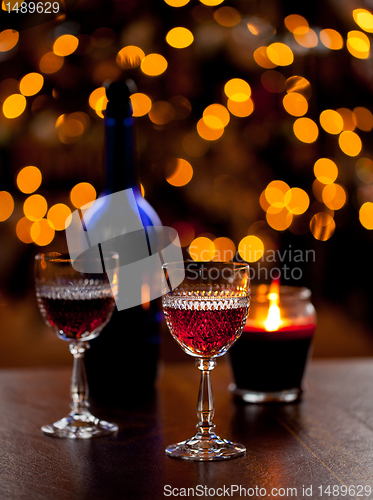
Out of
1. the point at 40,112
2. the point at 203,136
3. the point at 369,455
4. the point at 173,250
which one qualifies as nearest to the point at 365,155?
the point at 203,136

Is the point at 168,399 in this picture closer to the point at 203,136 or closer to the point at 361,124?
the point at 203,136

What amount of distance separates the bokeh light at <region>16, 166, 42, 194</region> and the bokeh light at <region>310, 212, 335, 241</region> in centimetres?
113

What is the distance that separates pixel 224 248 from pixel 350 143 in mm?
708

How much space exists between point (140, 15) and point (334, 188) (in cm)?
106

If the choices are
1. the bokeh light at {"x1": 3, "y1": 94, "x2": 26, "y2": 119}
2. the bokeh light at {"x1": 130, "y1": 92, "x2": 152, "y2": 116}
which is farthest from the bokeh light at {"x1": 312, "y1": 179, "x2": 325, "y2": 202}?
the bokeh light at {"x1": 3, "y1": 94, "x2": 26, "y2": 119}

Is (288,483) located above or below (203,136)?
below

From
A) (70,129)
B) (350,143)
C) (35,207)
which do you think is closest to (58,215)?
(35,207)

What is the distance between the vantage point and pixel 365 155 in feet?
8.82

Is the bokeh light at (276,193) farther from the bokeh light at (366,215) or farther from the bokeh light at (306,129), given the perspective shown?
the bokeh light at (366,215)

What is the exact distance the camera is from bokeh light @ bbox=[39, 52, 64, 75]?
2.18 metres

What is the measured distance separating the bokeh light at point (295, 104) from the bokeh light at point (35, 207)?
102 cm

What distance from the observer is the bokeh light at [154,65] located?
2266 mm

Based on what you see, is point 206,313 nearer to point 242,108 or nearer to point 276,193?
point 242,108

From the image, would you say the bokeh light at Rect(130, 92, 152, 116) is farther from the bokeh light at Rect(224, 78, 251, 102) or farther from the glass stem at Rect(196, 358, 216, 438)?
the glass stem at Rect(196, 358, 216, 438)
